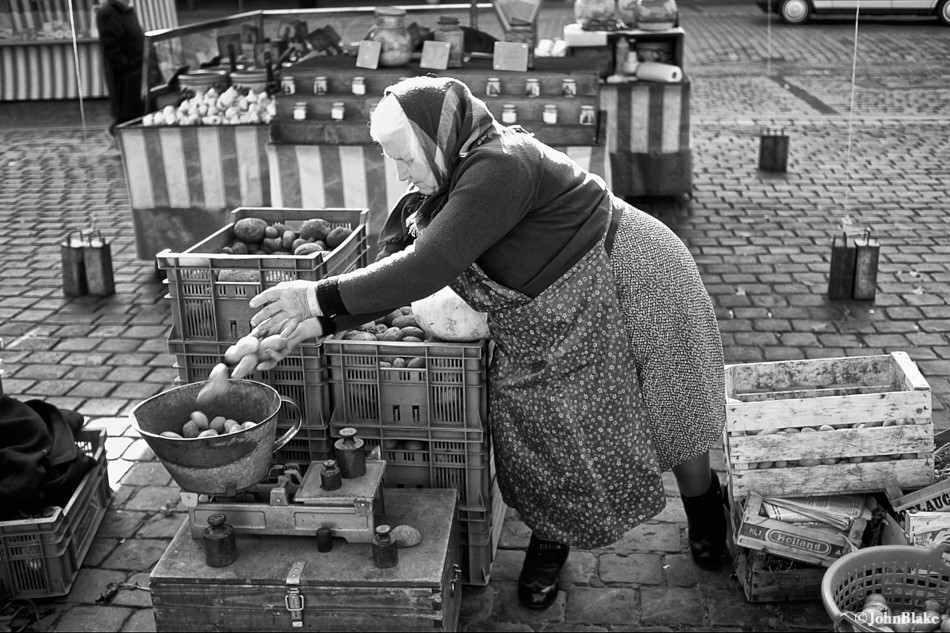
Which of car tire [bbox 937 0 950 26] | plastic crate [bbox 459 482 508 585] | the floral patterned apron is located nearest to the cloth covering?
plastic crate [bbox 459 482 508 585]

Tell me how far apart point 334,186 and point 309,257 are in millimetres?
3367

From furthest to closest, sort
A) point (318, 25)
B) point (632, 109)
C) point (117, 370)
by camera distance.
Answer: point (318, 25) → point (632, 109) → point (117, 370)

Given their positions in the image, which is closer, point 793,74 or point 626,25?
point 626,25

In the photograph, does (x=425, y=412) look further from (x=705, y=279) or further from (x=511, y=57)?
(x=511, y=57)

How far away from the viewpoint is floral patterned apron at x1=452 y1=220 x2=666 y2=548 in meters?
3.15

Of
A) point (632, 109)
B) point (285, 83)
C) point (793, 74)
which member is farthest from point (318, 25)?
point (793, 74)

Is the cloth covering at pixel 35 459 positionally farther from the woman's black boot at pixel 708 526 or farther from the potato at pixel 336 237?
the woman's black boot at pixel 708 526

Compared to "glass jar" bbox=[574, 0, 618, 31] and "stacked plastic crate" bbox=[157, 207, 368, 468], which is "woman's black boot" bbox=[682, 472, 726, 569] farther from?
"glass jar" bbox=[574, 0, 618, 31]

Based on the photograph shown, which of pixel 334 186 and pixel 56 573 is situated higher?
pixel 334 186

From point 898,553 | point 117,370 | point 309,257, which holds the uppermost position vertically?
point 309,257

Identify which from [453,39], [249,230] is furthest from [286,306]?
[453,39]

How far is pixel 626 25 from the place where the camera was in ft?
29.7

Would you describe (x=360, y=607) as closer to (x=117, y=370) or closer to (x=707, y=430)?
(x=707, y=430)

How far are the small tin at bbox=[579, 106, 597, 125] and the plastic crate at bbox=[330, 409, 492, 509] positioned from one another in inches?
144
